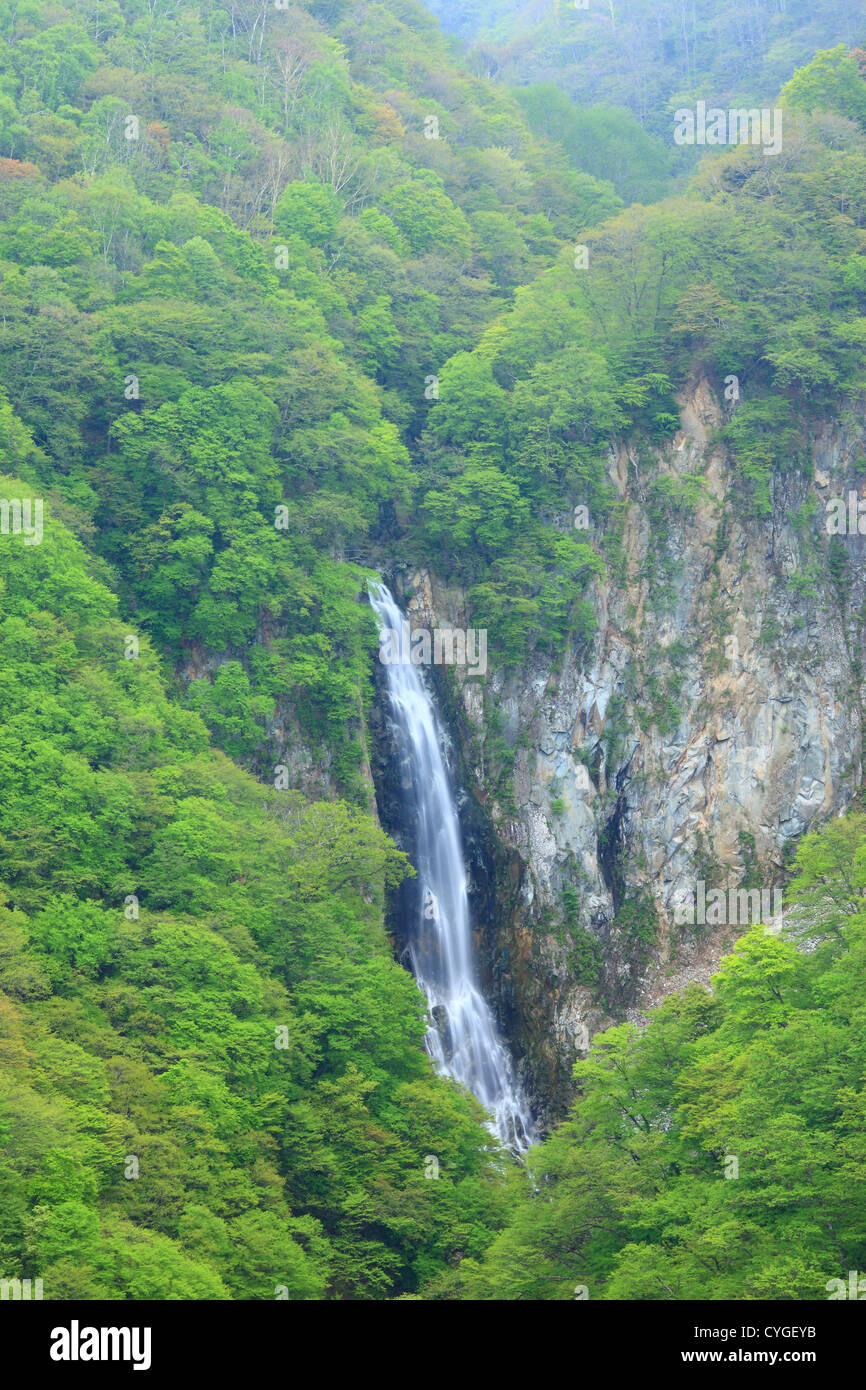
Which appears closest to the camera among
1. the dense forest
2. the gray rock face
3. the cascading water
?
the dense forest

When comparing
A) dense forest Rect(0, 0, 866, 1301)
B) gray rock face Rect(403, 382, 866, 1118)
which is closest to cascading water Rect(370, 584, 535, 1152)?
dense forest Rect(0, 0, 866, 1301)

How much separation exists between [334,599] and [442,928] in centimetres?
866

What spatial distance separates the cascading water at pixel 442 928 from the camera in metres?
36.9

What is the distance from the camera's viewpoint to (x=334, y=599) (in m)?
37.6

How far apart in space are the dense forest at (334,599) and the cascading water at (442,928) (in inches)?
40.1

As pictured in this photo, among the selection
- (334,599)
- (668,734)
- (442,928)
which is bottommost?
(442,928)

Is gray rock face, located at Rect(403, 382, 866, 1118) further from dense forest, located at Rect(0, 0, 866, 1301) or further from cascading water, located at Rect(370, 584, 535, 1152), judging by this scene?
cascading water, located at Rect(370, 584, 535, 1152)

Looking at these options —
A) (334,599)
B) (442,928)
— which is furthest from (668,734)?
→ (334,599)

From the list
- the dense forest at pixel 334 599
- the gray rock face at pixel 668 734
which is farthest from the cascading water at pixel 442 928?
the gray rock face at pixel 668 734

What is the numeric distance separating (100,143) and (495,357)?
13260mm

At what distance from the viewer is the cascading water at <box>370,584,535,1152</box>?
121ft

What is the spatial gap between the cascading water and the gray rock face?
1139mm

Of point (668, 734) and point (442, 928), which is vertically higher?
point (668, 734)

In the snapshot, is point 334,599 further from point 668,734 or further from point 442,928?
point 668,734
